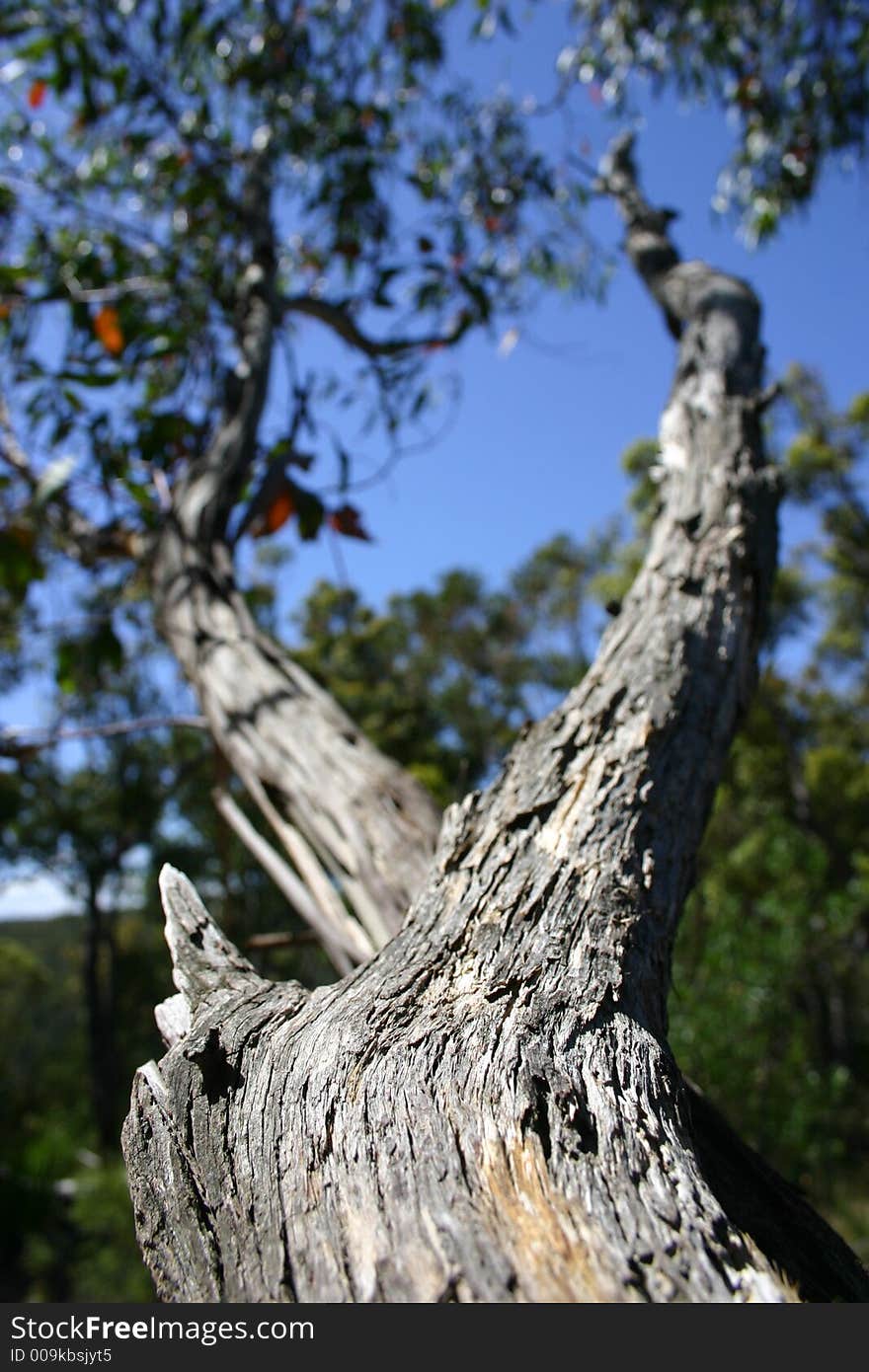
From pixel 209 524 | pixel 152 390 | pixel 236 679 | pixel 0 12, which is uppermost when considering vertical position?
pixel 0 12

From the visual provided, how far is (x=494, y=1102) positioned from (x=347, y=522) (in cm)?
119

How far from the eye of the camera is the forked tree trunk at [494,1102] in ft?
1.36

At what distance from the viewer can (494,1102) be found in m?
0.49

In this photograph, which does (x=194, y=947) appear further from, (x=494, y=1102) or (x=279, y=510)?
(x=279, y=510)

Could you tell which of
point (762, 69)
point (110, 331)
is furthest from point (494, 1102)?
point (762, 69)

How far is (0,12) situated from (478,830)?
2568 millimetres

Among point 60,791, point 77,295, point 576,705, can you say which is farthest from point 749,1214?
point 60,791

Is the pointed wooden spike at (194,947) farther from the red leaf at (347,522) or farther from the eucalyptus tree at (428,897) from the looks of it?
the red leaf at (347,522)

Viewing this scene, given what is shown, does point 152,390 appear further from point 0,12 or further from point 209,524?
point 0,12

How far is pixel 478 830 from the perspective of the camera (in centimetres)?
78

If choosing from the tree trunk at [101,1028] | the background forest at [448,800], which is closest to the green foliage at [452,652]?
the background forest at [448,800]

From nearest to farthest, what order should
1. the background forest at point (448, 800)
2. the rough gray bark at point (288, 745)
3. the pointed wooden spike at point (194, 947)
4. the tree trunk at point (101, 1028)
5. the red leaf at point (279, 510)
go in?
1. the pointed wooden spike at point (194, 947)
2. the rough gray bark at point (288, 745)
3. the red leaf at point (279, 510)
4. the background forest at point (448, 800)
5. the tree trunk at point (101, 1028)

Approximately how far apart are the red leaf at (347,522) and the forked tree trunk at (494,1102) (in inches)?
30.3

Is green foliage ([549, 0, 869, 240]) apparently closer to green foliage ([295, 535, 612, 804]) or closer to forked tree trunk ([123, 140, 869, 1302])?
forked tree trunk ([123, 140, 869, 1302])
